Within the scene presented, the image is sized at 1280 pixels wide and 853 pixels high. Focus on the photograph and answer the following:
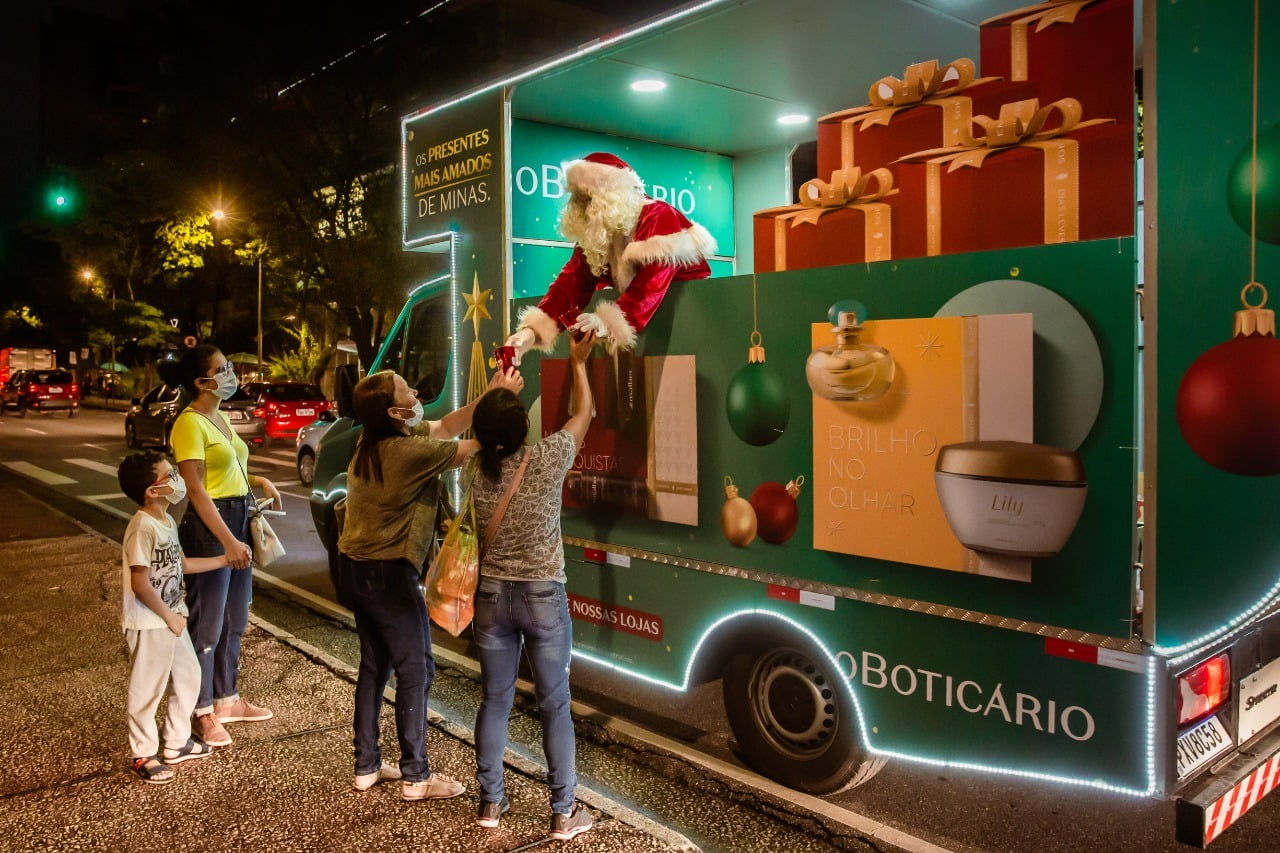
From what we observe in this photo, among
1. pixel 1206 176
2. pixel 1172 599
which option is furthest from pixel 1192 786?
pixel 1206 176

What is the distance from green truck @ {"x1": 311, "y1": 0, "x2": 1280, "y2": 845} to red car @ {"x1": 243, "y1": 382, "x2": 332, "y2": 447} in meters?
19.7

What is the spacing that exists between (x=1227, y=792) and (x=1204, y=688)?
310 millimetres

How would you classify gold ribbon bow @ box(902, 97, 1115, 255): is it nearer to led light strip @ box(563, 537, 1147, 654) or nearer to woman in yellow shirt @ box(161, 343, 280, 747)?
→ led light strip @ box(563, 537, 1147, 654)

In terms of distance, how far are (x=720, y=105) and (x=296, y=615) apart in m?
4.81

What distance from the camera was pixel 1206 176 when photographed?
2.90m

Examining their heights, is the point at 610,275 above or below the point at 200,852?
above

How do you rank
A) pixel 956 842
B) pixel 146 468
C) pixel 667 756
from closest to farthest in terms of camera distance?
pixel 956 842 → pixel 146 468 → pixel 667 756

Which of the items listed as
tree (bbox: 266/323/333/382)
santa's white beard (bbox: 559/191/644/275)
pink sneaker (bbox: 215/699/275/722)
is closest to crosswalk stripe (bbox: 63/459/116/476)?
pink sneaker (bbox: 215/699/275/722)

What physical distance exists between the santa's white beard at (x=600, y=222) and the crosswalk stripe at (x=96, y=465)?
14.7m

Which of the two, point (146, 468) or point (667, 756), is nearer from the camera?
point (146, 468)

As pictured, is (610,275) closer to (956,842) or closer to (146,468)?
(146,468)

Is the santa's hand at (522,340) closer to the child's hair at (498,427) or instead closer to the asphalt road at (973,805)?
the child's hair at (498,427)

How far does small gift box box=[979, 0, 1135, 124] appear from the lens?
3832 millimetres

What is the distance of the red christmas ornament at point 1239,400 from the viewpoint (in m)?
2.79
